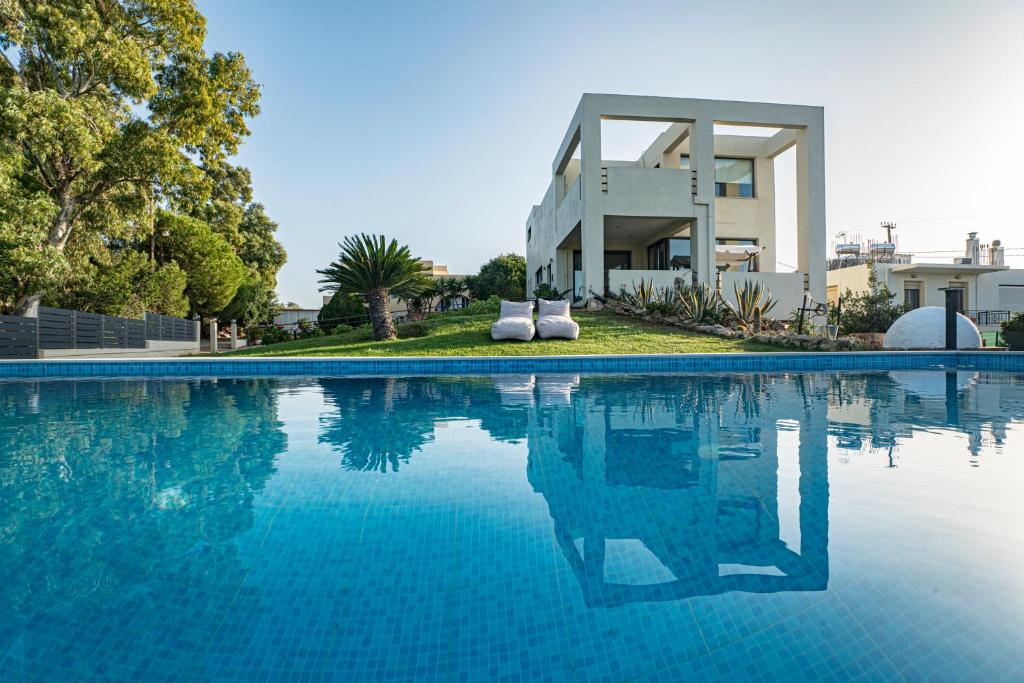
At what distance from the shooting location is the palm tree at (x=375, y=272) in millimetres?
13961

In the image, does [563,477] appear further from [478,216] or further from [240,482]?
[478,216]

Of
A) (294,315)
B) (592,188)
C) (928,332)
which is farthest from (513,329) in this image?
(294,315)

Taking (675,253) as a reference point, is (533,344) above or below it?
below

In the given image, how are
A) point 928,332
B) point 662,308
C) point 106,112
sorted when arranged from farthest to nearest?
point 106,112
point 662,308
point 928,332

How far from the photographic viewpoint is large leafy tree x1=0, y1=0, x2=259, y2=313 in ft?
44.9

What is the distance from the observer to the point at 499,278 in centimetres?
3309

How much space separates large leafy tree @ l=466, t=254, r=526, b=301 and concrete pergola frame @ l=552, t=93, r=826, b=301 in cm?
1220

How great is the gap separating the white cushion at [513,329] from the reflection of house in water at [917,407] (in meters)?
6.48

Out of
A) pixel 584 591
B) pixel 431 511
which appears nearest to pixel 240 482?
pixel 431 511

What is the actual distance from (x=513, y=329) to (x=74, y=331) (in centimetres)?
1306

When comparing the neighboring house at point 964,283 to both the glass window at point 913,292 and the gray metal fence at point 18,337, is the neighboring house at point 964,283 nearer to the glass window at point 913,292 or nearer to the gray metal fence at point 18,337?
the glass window at point 913,292

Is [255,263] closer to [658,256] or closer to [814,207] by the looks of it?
[658,256]

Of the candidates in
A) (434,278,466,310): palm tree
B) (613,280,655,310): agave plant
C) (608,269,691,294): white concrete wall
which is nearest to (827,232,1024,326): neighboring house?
(608,269,691,294): white concrete wall

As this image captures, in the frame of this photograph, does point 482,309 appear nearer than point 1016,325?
No
